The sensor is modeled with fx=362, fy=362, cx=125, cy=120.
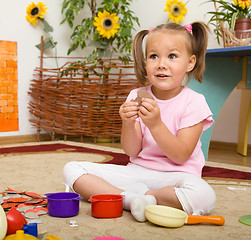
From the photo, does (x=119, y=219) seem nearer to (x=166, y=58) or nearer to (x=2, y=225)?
(x=2, y=225)

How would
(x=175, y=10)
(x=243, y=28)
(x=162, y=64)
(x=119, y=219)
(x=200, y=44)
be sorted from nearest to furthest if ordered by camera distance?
(x=119, y=219) → (x=162, y=64) → (x=200, y=44) → (x=243, y=28) → (x=175, y=10)

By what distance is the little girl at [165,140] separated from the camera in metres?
0.86

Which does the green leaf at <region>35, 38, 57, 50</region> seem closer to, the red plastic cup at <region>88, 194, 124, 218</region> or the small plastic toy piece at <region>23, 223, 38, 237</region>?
the red plastic cup at <region>88, 194, 124, 218</region>

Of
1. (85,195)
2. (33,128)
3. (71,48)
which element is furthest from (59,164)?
(71,48)

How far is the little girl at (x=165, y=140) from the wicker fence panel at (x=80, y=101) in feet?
3.95

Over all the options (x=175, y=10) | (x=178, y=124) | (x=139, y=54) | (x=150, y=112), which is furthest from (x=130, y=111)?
(x=175, y=10)

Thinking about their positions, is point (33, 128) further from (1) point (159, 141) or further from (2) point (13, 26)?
(1) point (159, 141)

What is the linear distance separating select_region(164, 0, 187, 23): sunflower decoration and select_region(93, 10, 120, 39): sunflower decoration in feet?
1.09

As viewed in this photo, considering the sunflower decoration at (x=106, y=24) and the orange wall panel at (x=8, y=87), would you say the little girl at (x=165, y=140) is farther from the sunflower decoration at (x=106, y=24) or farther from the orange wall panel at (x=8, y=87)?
the orange wall panel at (x=8, y=87)

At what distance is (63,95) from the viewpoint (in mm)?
2312

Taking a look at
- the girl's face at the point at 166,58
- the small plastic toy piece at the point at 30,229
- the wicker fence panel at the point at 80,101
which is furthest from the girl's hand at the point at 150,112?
the wicker fence panel at the point at 80,101

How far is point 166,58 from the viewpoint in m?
0.95

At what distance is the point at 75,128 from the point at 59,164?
80 cm

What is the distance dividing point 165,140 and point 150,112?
3.3 inches
